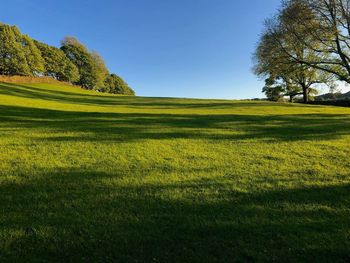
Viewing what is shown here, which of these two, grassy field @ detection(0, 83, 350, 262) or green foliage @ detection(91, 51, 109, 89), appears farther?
green foliage @ detection(91, 51, 109, 89)

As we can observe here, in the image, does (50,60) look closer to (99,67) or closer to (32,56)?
(32,56)

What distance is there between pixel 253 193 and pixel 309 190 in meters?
1.37

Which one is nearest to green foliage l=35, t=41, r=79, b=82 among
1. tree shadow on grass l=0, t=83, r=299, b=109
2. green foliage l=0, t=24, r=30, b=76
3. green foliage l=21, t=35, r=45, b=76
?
green foliage l=21, t=35, r=45, b=76

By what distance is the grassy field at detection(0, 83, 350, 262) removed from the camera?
13.2ft

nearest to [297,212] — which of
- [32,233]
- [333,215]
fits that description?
[333,215]

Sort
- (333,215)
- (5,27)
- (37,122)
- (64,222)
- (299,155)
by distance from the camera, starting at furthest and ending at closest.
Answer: (5,27)
(37,122)
(299,155)
(333,215)
(64,222)

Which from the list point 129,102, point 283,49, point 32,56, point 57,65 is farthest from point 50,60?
point 283,49

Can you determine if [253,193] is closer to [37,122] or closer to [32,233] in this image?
[32,233]

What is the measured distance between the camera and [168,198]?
5.56 meters

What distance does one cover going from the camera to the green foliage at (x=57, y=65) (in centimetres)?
6362

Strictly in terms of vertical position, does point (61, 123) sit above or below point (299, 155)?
above

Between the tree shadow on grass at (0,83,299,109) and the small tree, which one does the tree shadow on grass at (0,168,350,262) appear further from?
the small tree

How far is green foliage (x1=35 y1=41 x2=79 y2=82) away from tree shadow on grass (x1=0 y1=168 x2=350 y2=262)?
65.1 metres

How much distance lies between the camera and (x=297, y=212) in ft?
17.3
